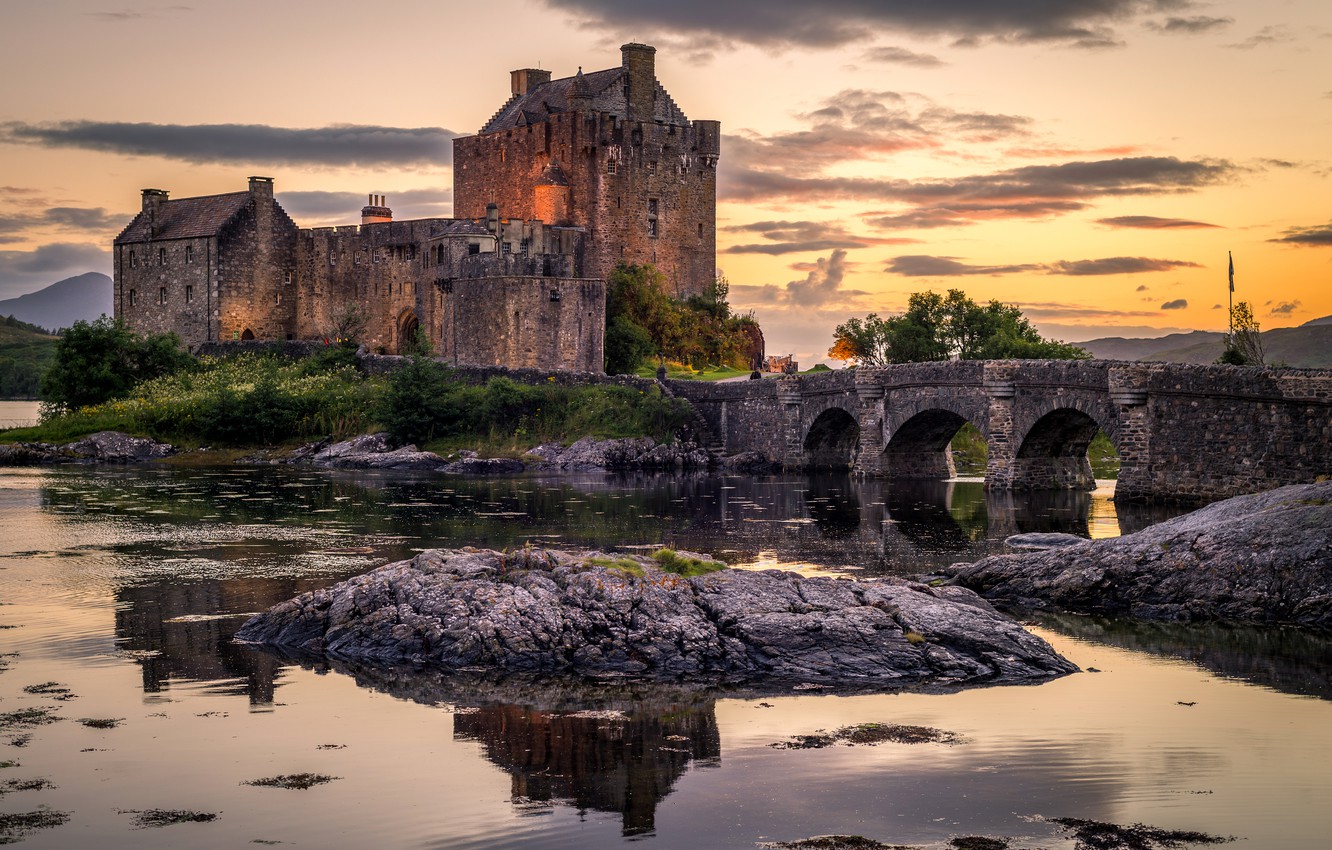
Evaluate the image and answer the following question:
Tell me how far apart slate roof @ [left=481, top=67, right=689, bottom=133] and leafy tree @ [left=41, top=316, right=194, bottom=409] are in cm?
2031

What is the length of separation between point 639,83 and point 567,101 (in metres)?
3.65

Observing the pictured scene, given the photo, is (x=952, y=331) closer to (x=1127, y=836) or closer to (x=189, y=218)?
(x=189, y=218)

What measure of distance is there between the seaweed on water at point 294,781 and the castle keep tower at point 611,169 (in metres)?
57.8

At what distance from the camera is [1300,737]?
503 inches

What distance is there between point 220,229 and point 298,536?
45.7 metres

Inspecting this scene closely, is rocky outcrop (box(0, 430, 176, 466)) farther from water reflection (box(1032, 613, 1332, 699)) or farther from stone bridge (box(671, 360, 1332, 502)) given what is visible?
water reflection (box(1032, 613, 1332, 699))

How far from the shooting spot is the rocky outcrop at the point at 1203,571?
18.3m

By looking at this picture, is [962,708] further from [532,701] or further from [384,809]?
[384,809]

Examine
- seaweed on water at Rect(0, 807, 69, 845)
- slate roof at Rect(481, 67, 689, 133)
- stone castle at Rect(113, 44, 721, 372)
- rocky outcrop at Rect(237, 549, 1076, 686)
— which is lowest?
seaweed on water at Rect(0, 807, 69, 845)

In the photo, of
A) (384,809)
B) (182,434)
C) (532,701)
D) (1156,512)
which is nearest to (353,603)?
(532,701)

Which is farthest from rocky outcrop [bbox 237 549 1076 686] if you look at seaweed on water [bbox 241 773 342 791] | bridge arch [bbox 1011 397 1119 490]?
bridge arch [bbox 1011 397 1119 490]

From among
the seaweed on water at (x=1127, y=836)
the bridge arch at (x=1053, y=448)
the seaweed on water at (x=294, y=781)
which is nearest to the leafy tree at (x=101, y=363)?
the bridge arch at (x=1053, y=448)

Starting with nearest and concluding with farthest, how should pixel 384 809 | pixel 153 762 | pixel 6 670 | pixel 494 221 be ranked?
1. pixel 384 809
2. pixel 153 762
3. pixel 6 670
4. pixel 494 221

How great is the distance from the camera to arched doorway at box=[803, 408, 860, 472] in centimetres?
4834
